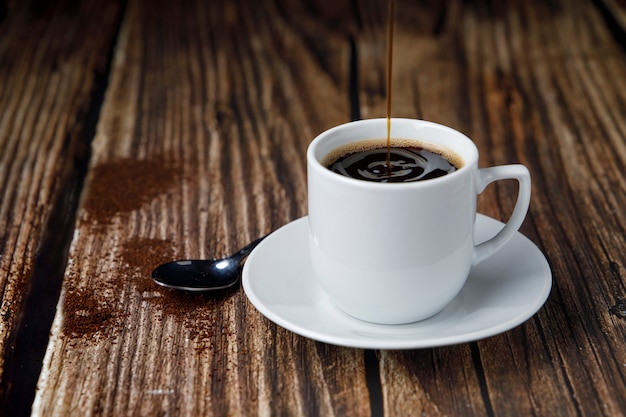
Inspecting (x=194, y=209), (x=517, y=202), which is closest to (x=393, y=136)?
(x=517, y=202)

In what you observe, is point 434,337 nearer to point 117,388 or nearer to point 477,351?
point 477,351

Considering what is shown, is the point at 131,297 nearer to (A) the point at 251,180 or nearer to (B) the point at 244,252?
(B) the point at 244,252

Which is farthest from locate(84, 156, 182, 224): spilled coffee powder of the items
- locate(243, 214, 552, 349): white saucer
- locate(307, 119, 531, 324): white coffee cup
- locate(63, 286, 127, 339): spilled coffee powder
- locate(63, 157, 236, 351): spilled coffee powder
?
locate(307, 119, 531, 324): white coffee cup

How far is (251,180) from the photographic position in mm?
1348

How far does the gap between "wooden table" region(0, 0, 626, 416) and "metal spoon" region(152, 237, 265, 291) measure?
21 millimetres

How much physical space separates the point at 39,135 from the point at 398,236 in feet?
3.16

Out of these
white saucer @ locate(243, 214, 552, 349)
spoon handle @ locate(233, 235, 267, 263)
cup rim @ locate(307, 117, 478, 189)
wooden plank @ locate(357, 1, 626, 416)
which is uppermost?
cup rim @ locate(307, 117, 478, 189)

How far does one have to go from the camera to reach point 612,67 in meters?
1.73

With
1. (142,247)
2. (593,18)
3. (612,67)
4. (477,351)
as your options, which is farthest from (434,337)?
(593,18)

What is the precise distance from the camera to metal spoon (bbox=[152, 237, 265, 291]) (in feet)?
3.32

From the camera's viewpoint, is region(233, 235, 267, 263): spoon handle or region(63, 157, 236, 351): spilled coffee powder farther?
region(233, 235, 267, 263): spoon handle

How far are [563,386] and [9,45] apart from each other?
1.65 metres

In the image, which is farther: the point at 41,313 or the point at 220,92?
the point at 220,92

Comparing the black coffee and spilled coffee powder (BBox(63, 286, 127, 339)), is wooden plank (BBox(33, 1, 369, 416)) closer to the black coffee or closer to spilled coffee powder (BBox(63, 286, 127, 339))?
spilled coffee powder (BBox(63, 286, 127, 339))
